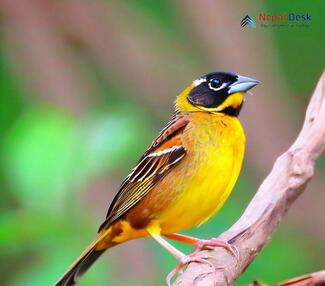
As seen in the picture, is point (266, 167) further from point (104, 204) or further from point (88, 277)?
point (88, 277)

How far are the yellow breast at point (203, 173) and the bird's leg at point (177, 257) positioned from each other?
0.19ft

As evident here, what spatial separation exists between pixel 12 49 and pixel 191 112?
2.97m

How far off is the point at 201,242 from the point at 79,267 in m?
0.64

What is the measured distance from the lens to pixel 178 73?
6625 millimetres

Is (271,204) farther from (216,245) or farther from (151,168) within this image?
(151,168)

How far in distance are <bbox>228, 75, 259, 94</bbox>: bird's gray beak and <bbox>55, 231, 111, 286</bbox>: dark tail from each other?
870 mm

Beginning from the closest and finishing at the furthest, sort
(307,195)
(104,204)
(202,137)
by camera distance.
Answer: (202,137), (104,204), (307,195)

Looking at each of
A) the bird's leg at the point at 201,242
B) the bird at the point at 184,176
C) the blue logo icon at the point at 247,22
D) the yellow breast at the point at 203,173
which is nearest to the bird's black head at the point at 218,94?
the bird at the point at 184,176

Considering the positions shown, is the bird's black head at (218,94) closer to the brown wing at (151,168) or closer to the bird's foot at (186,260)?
the brown wing at (151,168)

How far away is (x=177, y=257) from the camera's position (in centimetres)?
385

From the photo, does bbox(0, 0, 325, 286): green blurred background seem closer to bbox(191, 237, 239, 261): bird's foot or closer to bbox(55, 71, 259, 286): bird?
bbox(55, 71, 259, 286): bird

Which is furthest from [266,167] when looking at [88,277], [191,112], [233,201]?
[88,277]

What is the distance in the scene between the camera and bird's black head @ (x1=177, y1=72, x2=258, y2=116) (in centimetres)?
409

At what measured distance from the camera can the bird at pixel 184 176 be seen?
387cm
